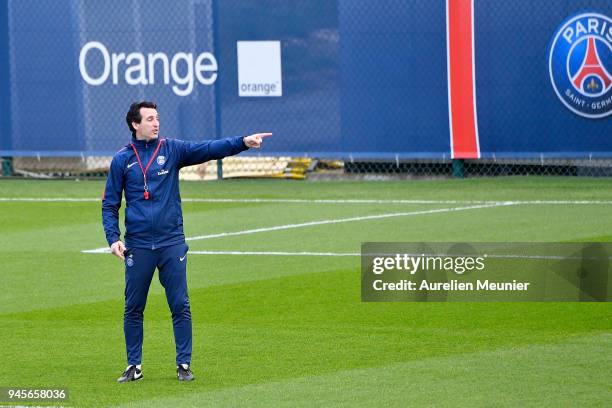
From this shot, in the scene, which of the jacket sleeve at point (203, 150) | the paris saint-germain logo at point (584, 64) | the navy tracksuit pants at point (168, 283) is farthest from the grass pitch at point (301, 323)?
the paris saint-germain logo at point (584, 64)

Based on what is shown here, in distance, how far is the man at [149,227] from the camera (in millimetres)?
9180

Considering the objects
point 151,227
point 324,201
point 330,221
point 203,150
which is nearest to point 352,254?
point 330,221

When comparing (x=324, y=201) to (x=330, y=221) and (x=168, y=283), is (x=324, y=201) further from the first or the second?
(x=168, y=283)

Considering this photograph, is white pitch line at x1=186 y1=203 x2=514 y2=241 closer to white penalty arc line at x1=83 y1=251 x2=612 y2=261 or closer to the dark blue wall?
white penalty arc line at x1=83 y1=251 x2=612 y2=261

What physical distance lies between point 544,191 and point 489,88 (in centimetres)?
192

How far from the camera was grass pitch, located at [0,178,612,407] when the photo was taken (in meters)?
8.91

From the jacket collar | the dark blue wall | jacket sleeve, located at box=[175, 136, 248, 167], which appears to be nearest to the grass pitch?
jacket sleeve, located at box=[175, 136, 248, 167]

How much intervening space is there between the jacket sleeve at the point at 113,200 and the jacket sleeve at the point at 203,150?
0.43 meters

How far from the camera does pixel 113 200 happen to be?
931 centimetres

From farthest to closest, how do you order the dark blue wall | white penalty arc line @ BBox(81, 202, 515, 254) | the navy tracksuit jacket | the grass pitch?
1. the dark blue wall
2. white penalty arc line @ BBox(81, 202, 515, 254)
3. the navy tracksuit jacket
4. the grass pitch

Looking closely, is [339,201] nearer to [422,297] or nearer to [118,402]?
[422,297]

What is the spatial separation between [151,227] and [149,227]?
13mm

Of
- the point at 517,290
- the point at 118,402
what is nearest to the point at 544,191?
the point at 517,290

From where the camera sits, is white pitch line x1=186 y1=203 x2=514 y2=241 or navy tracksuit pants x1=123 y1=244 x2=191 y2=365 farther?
white pitch line x1=186 y1=203 x2=514 y2=241
